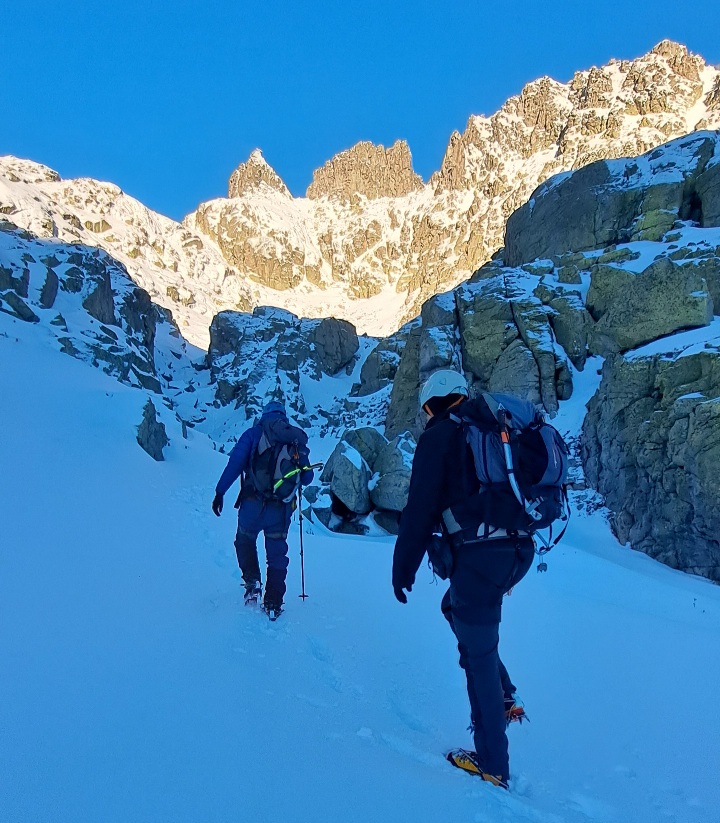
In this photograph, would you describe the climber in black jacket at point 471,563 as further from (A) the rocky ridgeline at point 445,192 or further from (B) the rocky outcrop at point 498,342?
(A) the rocky ridgeline at point 445,192

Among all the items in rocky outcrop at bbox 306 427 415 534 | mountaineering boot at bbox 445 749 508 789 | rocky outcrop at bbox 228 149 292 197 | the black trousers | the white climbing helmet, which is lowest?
rocky outcrop at bbox 306 427 415 534

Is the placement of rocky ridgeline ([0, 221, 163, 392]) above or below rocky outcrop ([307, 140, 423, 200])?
below

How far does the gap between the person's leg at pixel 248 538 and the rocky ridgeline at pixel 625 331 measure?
528 inches

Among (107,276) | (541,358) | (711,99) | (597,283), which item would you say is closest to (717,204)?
(597,283)

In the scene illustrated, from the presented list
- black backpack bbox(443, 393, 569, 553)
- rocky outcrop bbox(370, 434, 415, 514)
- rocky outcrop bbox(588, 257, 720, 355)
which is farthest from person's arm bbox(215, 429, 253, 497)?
rocky outcrop bbox(588, 257, 720, 355)

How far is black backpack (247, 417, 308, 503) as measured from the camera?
505 cm

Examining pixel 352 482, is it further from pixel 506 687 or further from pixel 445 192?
pixel 445 192

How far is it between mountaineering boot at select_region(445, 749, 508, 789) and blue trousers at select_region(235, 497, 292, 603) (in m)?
2.45

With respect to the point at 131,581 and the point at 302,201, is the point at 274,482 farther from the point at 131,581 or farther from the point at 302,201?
the point at 302,201

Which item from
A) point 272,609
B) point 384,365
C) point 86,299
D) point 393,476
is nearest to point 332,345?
point 384,365

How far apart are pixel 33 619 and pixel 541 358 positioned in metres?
26.0

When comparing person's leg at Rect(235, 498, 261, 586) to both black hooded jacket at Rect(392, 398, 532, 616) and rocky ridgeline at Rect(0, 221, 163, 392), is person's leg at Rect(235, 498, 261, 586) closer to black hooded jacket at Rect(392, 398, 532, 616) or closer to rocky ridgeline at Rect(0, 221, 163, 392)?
black hooded jacket at Rect(392, 398, 532, 616)

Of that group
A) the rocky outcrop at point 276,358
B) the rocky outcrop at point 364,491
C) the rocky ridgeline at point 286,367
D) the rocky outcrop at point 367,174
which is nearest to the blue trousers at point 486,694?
the rocky outcrop at point 364,491

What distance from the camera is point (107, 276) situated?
56.9 meters
